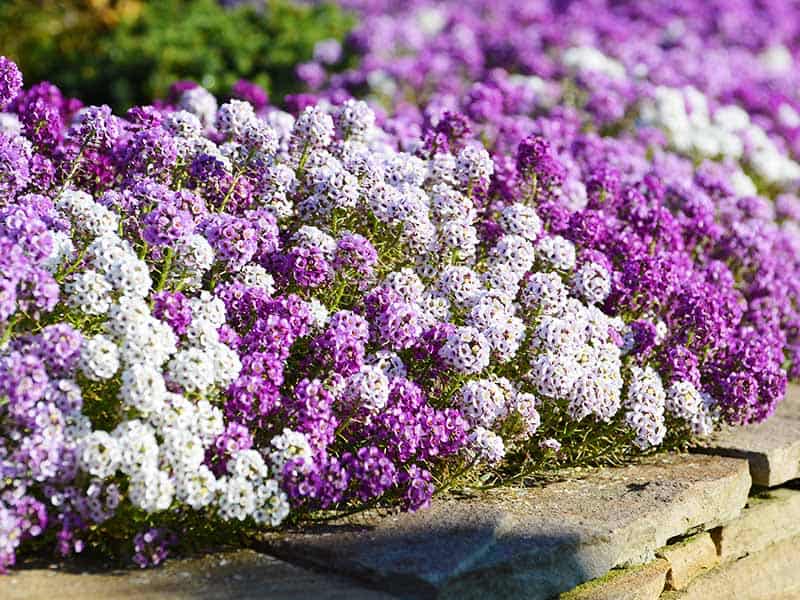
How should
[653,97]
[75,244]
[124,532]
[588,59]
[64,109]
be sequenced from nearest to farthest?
[124,532] < [75,244] < [64,109] < [653,97] < [588,59]

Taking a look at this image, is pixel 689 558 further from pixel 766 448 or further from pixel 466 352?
pixel 466 352

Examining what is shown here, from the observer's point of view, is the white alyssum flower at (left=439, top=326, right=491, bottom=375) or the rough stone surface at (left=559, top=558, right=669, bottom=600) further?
the white alyssum flower at (left=439, top=326, right=491, bottom=375)

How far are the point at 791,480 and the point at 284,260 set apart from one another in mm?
2376

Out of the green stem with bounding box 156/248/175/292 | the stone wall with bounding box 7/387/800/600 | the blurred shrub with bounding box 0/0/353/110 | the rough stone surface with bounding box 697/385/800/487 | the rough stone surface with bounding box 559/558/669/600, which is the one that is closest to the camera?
the stone wall with bounding box 7/387/800/600

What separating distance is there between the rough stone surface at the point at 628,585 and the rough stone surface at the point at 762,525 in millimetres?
544

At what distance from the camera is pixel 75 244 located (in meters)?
4.23

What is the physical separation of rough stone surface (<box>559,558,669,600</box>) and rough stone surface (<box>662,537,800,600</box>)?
0.13 m

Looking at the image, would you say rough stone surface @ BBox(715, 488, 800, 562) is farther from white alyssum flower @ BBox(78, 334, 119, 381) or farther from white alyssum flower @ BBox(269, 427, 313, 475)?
white alyssum flower @ BBox(78, 334, 119, 381)

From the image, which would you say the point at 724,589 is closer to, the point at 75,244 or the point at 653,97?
the point at 75,244

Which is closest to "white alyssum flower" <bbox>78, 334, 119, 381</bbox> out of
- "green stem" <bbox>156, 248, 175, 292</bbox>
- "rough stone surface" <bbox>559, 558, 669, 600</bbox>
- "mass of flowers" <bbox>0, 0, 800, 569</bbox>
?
"mass of flowers" <bbox>0, 0, 800, 569</bbox>

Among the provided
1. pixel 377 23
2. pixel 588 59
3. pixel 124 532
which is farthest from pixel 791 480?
pixel 377 23

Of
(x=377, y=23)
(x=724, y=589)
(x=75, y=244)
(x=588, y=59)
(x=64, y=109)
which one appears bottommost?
(x=724, y=589)

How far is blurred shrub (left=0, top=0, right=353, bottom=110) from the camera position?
9.02 metres

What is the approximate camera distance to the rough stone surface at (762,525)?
457 cm
